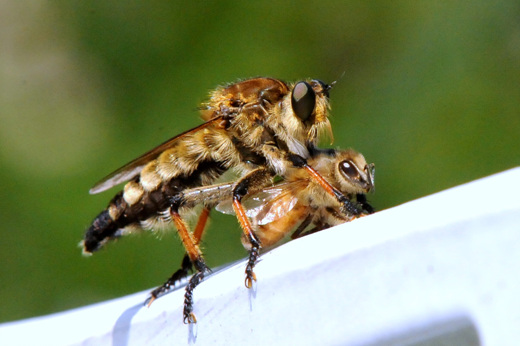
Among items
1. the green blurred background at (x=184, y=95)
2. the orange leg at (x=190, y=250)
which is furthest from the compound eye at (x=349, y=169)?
the green blurred background at (x=184, y=95)

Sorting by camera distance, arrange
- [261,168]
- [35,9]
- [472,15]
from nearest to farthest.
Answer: [261,168] < [472,15] < [35,9]

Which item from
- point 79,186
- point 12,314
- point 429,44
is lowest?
point 12,314

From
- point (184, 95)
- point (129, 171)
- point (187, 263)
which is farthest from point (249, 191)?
point (184, 95)

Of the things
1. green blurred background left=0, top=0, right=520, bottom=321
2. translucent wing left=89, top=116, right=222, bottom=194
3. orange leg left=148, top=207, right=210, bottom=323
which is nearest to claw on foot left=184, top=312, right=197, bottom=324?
orange leg left=148, top=207, right=210, bottom=323

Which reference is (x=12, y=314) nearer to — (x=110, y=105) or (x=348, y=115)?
(x=110, y=105)

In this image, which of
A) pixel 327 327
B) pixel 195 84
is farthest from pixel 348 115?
pixel 327 327

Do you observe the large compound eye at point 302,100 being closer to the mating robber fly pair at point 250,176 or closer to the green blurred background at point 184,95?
the mating robber fly pair at point 250,176

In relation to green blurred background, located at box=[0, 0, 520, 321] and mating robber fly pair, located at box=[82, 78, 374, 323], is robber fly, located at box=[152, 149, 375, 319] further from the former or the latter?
green blurred background, located at box=[0, 0, 520, 321]

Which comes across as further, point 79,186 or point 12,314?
point 79,186
